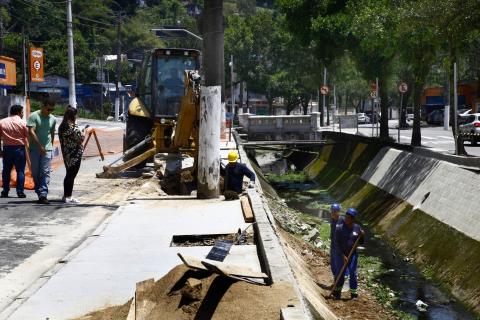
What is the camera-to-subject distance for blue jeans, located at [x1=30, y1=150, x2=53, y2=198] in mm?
11984

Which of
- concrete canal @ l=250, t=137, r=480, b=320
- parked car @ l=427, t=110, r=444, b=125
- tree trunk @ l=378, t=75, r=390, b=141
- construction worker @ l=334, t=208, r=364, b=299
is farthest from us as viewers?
parked car @ l=427, t=110, r=444, b=125

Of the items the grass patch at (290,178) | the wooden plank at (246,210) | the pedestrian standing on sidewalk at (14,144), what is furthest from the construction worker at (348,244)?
the grass patch at (290,178)

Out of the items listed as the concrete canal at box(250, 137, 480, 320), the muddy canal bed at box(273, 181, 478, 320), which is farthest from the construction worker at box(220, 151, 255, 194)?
the muddy canal bed at box(273, 181, 478, 320)

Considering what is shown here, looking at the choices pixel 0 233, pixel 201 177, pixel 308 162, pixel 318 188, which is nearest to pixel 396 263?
pixel 201 177

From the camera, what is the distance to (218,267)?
609 cm

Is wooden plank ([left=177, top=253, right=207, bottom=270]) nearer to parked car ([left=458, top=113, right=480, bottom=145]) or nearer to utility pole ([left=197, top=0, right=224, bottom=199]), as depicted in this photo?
utility pole ([left=197, top=0, right=224, bottom=199])

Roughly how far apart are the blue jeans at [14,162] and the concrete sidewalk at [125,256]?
215 cm

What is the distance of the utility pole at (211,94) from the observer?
13000 mm

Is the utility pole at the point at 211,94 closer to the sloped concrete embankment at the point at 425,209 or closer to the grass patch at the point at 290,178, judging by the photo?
the sloped concrete embankment at the point at 425,209

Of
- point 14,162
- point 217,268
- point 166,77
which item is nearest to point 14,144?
point 14,162

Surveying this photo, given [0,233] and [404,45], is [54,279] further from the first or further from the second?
[404,45]

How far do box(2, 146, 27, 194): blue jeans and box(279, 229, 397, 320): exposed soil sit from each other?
205 inches

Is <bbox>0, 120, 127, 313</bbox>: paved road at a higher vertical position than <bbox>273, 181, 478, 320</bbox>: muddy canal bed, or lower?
higher

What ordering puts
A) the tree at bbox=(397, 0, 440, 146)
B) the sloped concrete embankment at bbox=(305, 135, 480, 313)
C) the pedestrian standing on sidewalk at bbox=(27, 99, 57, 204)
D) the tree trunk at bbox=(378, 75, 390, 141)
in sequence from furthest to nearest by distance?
the tree trunk at bbox=(378, 75, 390, 141) → the tree at bbox=(397, 0, 440, 146) → the sloped concrete embankment at bbox=(305, 135, 480, 313) → the pedestrian standing on sidewalk at bbox=(27, 99, 57, 204)
